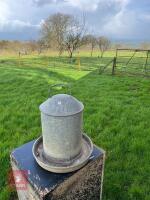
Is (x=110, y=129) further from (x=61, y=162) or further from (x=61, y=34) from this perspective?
(x=61, y=34)

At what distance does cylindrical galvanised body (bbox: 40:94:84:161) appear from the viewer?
62.0 inches

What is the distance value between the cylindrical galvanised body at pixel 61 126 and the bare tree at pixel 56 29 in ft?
115

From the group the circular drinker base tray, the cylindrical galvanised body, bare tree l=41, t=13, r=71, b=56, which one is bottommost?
the circular drinker base tray

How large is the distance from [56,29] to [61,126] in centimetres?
3591

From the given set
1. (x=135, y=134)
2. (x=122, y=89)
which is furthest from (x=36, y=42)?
(x=135, y=134)

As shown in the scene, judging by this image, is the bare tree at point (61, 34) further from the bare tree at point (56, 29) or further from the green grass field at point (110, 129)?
the green grass field at point (110, 129)

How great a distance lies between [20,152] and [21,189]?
1.20ft

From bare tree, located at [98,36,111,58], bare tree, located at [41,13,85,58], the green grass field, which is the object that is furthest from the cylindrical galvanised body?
bare tree, located at [98,36,111,58]

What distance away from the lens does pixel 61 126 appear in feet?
5.19

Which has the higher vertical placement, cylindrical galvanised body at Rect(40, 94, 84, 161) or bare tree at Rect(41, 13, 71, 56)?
bare tree at Rect(41, 13, 71, 56)

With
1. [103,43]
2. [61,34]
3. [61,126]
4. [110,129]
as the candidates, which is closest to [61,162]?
[61,126]

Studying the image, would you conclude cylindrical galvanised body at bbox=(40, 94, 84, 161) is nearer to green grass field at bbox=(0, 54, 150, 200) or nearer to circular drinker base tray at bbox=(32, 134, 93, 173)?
circular drinker base tray at bbox=(32, 134, 93, 173)

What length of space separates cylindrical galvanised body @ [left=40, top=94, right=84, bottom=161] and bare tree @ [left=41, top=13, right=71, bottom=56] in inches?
1376

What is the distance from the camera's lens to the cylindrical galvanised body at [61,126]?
5.17 ft
